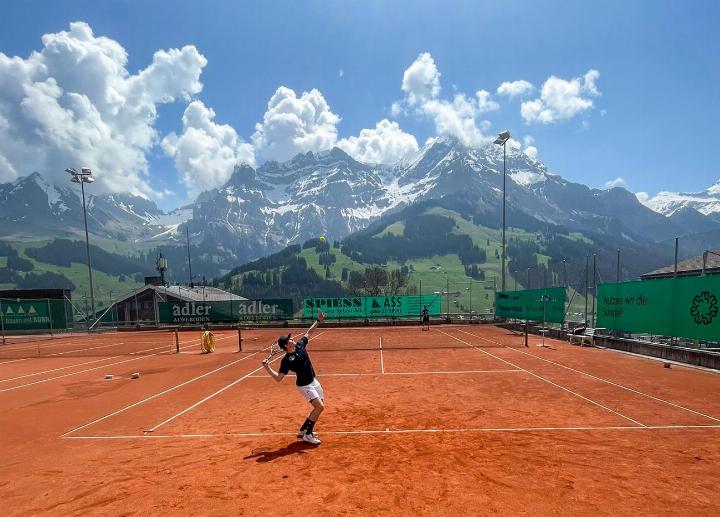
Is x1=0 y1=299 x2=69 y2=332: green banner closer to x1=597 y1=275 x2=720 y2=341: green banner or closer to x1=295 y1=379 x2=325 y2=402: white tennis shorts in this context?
x1=295 y1=379 x2=325 y2=402: white tennis shorts

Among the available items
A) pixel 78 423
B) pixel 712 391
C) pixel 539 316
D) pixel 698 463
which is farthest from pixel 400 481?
pixel 539 316

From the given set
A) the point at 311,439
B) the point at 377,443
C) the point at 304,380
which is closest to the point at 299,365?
the point at 304,380

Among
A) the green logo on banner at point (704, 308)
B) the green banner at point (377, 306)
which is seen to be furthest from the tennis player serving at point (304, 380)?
the green banner at point (377, 306)

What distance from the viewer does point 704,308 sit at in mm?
15023

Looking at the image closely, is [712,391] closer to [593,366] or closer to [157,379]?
[593,366]

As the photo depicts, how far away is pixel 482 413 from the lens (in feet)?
31.8

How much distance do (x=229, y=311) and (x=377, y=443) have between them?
33.4 m

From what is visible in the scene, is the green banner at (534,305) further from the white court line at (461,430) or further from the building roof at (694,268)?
Answer: the white court line at (461,430)

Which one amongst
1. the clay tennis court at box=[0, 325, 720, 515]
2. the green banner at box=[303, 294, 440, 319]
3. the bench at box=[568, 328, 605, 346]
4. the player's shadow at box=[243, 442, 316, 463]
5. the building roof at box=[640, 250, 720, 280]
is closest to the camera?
the clay tennis court at box=[0, 325, 720, 515]


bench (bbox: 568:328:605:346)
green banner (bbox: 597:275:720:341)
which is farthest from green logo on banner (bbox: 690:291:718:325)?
bench (bbox: 568:328:605:346)

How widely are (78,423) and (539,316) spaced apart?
27.5m

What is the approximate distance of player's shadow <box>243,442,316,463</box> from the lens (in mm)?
7320

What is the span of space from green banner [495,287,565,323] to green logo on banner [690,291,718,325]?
9.06 m

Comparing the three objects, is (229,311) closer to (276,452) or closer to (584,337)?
(584,337)
